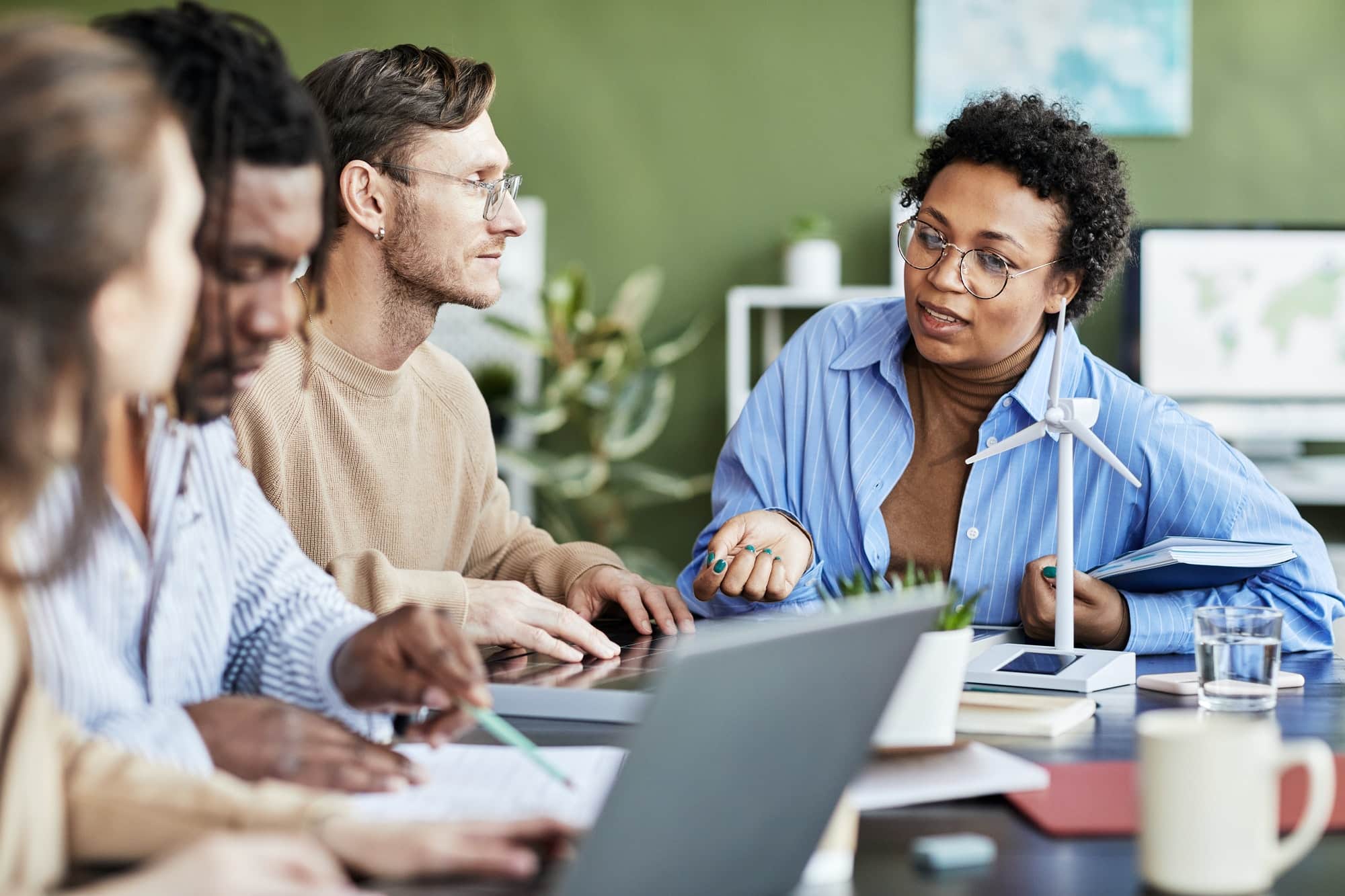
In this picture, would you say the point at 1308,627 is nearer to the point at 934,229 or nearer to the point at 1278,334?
the point at 934,229

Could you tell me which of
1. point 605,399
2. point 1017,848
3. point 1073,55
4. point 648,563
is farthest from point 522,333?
point 1017,848

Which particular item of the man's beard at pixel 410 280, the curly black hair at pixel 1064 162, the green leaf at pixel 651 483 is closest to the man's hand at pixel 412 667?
the man's beard at pixel 410 280

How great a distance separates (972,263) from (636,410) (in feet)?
8.02

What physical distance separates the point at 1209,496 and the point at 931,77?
3126 millimetres

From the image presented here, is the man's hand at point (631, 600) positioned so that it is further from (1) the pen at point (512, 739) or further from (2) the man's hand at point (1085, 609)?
(1) the pen at point (512, 739)

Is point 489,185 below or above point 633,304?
above

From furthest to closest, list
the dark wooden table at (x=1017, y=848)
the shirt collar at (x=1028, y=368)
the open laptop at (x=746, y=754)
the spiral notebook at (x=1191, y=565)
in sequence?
the shirt collar at (x=1028, y=368)
the spiral notebook at (x=1191, y=565)
the dark wooden table at (x=1017, y=848)
the open laptop at (x=746, y=754)

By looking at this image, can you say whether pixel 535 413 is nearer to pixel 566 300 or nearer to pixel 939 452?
pixel 566 300

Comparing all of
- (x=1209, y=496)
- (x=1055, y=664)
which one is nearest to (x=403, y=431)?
(x=1055, y=664)

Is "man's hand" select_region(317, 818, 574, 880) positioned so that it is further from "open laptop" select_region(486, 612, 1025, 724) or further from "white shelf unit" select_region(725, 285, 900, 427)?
"white shelf unit" select_region(725, 285, 900, 427)

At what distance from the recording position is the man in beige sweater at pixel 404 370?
70.8 inches

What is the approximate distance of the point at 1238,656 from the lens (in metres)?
1.22

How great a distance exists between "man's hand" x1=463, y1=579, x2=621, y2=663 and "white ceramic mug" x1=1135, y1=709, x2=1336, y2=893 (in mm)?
770

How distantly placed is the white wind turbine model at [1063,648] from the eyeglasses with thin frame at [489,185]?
35.7 inches
